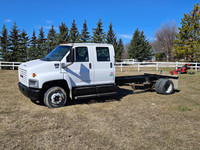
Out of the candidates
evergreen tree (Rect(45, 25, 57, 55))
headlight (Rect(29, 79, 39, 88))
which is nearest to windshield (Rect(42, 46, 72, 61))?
headlight (Rect(29, 79, 39, 88))

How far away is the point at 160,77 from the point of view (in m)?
8.53

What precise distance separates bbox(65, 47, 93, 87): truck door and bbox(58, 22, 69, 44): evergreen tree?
30964 mm

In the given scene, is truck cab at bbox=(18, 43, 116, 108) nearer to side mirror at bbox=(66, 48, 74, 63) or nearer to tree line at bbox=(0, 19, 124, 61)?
side mirror at bbox=(66, 48, 74, 63)

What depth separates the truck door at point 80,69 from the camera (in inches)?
227

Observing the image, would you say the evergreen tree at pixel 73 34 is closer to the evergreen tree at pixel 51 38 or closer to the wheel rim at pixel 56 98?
the evergreen tree at pixel 51 38

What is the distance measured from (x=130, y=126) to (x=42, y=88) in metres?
3.16

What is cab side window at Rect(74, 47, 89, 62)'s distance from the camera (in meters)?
5.86

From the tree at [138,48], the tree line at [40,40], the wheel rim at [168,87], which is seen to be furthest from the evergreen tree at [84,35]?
the wheel rim at [168,87]

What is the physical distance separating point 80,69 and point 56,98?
1325 millimetres

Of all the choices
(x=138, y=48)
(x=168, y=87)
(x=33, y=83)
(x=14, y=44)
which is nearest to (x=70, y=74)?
(x=33, y=83)

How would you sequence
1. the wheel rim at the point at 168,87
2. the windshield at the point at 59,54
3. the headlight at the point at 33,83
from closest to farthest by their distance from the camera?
the headlight at the point at 33,83 < the windshield at the point at 59,54 < the wheel rim at the point at 168,87

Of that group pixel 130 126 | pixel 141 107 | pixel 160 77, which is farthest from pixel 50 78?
pixel 160 77

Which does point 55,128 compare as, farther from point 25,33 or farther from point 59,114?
point 25,33

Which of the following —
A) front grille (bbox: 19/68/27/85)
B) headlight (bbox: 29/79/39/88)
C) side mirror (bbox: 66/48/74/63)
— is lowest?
headlight (bbox: 29/79/39/88)
